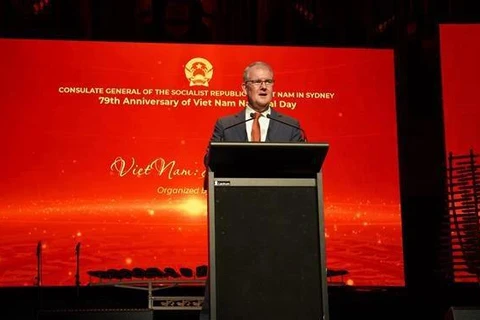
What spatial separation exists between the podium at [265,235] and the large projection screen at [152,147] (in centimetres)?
278

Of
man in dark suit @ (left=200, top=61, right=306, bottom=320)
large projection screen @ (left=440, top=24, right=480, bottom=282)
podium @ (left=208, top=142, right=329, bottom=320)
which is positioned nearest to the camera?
podium @ (left=208, top=142, right=329, bottom=320)

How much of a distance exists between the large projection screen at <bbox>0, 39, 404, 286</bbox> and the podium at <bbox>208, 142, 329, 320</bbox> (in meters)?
2.78

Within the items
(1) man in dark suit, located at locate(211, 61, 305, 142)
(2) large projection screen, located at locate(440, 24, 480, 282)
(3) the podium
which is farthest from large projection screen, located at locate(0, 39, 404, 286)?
(3) the podium

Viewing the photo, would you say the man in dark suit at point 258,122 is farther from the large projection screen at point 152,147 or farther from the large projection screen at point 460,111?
the large projection screen at point 460,111

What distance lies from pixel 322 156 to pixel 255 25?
11.7ft

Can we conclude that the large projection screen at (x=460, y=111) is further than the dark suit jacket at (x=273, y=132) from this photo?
Yes

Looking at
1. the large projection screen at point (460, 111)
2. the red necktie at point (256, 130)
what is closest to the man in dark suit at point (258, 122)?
the red necktie at point (256, 130)

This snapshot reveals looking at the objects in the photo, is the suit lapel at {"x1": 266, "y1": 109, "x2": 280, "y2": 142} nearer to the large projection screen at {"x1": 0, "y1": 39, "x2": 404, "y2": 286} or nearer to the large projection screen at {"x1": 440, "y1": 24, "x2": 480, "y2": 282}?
the large projection screen at {"x1": 0, "y1": 39, "x2": 404, "y2": 286}

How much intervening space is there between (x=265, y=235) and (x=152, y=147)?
2986 millimetres

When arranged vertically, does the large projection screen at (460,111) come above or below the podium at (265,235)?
above

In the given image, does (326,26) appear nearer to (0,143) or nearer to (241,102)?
(241,102)

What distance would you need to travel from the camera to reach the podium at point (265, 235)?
296 centimetres

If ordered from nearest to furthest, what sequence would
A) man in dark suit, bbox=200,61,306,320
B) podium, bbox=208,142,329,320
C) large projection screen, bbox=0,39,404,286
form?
1. podium, bbox=208,142,329,320
2. man in dark suit, bbox=200,61,306,320
3. large projection screen, bbox=0,39,404,286

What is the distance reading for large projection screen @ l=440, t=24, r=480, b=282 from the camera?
5984mm
